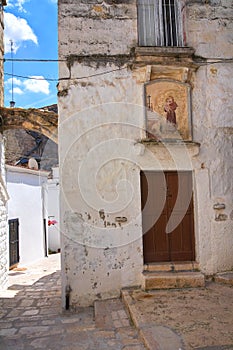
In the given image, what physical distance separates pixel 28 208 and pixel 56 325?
26.1 ft

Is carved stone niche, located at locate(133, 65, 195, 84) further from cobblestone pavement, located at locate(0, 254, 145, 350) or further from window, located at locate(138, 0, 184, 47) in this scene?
cobblestone pavement, located at locate(0, 254, 145, 350)

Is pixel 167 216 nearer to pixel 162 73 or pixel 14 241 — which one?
pixel 162 73

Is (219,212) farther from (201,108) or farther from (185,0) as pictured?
(185,0)

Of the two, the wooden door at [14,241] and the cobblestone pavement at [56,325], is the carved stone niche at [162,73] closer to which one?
the cobblestone pavement at [56,325]

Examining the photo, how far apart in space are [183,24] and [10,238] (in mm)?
8492

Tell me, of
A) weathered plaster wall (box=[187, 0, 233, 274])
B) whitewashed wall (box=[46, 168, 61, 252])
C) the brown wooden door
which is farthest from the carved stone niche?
whitewashed wall (box=[46, 168, 61, 252])

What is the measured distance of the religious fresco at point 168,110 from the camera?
594 cm

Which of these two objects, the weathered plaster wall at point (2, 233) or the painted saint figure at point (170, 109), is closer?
the painted saint figure at point (170, 109)

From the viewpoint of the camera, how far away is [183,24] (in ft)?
20.3

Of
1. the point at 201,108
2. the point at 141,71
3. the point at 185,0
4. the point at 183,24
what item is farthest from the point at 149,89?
the point at 185,0

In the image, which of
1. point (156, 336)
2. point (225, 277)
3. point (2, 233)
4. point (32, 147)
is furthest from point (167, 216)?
Answer: point (32, 147)

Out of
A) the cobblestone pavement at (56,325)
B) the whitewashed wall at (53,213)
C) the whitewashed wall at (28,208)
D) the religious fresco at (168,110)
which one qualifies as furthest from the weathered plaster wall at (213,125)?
the whitewashed wall at (53,213)

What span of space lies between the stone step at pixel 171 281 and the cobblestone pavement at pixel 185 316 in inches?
5.0

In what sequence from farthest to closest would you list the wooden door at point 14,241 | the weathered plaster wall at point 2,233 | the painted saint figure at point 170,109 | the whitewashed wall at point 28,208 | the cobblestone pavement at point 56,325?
the whitewashed wall at point 28,208 → the wooden door at point 14,241 → the weathered plaster wall at point 2,233 → the painted saint figure at point 170,109 → the cobblestone pavement at point 56,325
